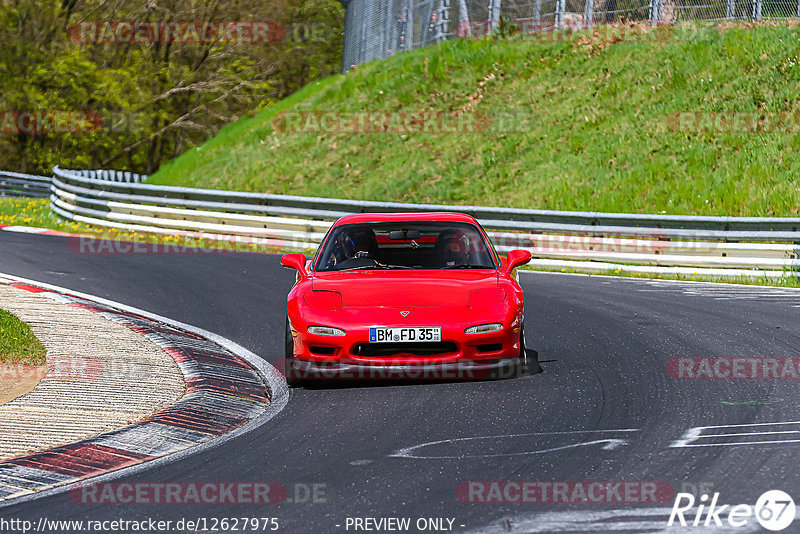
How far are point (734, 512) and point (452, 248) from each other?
15.6 ft

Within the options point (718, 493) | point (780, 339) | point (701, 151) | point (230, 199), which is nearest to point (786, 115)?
point (701, 151)

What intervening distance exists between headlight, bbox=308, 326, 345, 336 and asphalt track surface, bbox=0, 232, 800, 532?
46 centimetres

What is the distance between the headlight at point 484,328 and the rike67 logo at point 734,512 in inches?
120

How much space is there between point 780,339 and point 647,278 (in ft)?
21.0

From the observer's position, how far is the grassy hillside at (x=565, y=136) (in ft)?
71.8

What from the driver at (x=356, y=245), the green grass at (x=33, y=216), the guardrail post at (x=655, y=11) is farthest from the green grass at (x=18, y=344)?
the guardrail post at (x=655, y=11)

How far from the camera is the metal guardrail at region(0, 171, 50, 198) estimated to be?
36438 millimetres

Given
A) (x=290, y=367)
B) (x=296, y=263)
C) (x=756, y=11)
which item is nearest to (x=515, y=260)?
(x=296, y=263)

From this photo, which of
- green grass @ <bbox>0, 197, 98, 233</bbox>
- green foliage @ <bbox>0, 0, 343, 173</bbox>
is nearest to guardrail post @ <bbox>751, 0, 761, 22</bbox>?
green grass @ <bbox>0, 197, 98, 233</bbox>

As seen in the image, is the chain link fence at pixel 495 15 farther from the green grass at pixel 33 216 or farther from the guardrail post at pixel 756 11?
the green grass at pixel 33 216

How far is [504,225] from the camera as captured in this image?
19031 millimetres

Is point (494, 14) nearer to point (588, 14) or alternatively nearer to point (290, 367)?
point (588, 14)

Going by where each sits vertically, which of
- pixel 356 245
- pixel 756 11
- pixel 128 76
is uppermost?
pixel 756 11

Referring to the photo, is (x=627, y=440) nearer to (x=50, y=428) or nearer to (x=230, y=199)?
(x=50, y=428)
